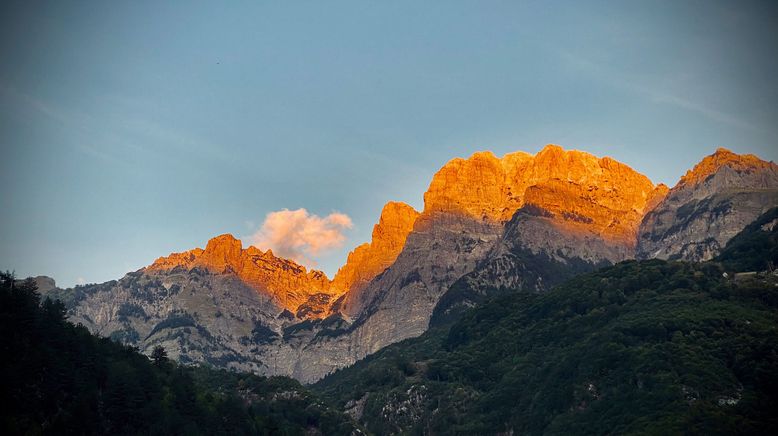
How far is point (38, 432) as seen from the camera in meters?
199

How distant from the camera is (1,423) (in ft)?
628

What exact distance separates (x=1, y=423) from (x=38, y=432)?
10056mm
